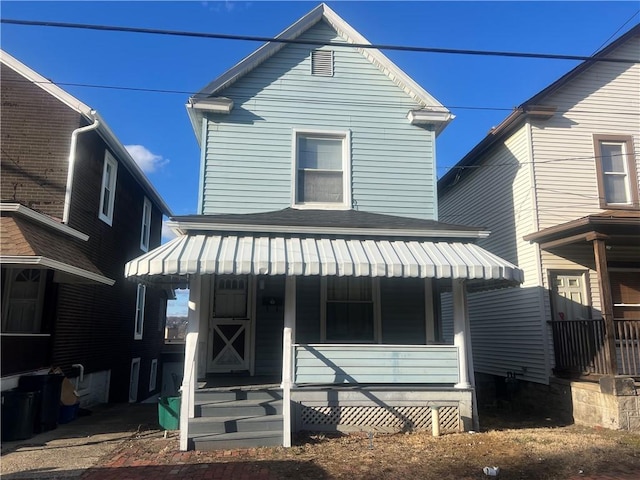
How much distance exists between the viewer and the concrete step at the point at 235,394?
7.68 metres

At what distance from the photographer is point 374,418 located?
7996mm

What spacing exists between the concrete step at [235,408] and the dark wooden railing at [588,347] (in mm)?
6260

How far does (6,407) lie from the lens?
24.6 feet

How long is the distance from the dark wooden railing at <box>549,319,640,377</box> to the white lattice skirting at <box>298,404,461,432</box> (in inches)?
132

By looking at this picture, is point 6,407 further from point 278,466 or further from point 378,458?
point 378,458

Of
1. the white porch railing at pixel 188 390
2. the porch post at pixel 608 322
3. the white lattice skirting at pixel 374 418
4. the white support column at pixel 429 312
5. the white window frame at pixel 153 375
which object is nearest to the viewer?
the white porch railing at pixel 188 390

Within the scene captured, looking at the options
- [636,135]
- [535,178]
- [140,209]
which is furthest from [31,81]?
[636,135]

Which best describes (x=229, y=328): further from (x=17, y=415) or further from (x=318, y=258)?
(x=17, y=415)

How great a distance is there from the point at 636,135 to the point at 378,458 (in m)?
10.7

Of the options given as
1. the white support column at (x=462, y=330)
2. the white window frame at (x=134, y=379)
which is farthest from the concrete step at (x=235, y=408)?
the white window frame at (x=134, y=379)

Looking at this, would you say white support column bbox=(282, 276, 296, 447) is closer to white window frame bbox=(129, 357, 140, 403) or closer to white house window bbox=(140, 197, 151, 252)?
white window frame bbox=(129, 357, 140, 403)

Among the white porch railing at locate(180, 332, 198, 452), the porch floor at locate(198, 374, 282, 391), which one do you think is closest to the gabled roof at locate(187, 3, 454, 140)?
the white porch railing at locate(180, 332, 198, 452)

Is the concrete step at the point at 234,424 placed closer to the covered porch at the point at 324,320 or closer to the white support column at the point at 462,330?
the covered porch at the point at 324,320

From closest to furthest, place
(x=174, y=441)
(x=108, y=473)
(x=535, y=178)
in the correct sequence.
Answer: (x=108, y=473) → (x=174, y=441) → (x=535, y=178)
